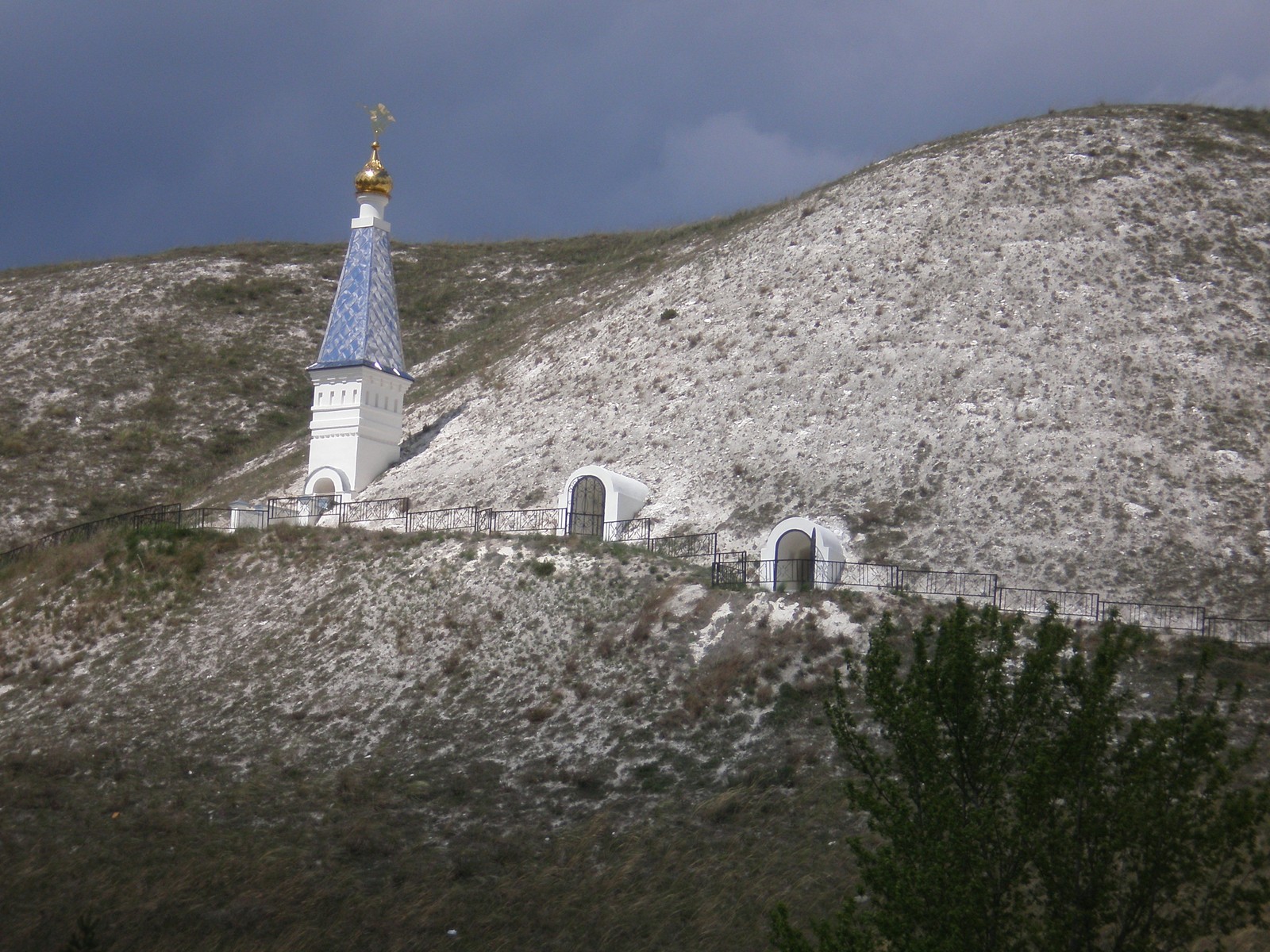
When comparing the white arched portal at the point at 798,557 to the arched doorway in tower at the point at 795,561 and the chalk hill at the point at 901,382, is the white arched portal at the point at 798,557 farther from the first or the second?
the chalk hill at the point at 901,382

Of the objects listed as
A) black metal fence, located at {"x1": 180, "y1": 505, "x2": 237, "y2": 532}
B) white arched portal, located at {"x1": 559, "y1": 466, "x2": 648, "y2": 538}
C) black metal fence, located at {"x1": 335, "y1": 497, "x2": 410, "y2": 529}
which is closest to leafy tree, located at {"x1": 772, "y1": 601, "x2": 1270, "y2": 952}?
white arched portal, located at {"x1": 559, "y1": 466, "x2": 648, "y2": 538}

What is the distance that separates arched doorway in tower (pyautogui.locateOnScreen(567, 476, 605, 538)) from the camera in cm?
3300

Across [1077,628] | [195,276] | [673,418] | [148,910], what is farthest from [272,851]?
[195,276]

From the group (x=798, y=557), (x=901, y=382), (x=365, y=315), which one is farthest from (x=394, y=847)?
(x=365, y=315)

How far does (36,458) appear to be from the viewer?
1893 inches

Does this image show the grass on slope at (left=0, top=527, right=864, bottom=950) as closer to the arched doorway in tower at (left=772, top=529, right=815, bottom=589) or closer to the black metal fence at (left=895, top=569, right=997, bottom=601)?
the arched doorway in tower at (left=772, top=529, right=815, bottom=589)

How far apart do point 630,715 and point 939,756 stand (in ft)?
42.4

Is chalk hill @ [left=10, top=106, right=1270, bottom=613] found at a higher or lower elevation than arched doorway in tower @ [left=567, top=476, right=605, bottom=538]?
higher

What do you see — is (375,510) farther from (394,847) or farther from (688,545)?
(394,847)

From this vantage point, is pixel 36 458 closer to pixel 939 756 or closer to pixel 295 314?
pixel 295 314

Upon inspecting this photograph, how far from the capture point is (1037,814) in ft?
37.2

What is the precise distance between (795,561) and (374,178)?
1999cm

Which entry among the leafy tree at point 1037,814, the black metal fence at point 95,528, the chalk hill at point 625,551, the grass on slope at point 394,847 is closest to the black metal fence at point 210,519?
the black metal fence at point 95,528

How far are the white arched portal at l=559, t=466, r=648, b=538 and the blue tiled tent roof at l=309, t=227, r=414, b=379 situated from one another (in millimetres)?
9176
